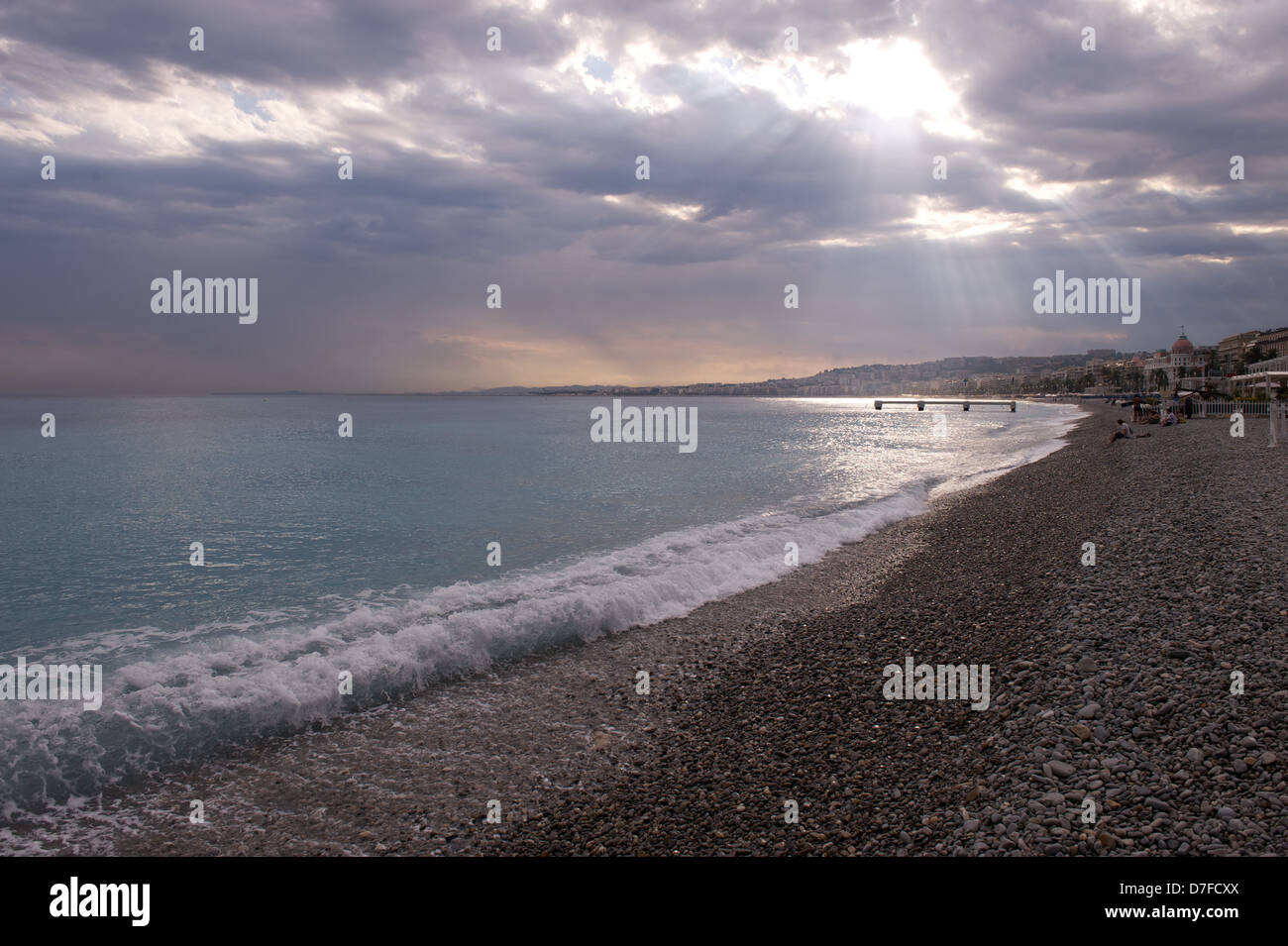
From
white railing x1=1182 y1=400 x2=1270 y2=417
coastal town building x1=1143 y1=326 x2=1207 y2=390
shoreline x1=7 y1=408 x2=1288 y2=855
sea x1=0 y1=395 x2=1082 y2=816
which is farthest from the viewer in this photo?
coastal town building x1=1143 y1=326 x2=1207 y2=390

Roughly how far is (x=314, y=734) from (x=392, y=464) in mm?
36864

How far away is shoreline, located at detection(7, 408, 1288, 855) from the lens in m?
5.35

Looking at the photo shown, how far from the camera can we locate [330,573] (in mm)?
16375

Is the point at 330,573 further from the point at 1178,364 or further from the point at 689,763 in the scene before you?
the point at 1178,364

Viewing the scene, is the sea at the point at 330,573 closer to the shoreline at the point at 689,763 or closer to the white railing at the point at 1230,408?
the shoreline at the point at 689,763

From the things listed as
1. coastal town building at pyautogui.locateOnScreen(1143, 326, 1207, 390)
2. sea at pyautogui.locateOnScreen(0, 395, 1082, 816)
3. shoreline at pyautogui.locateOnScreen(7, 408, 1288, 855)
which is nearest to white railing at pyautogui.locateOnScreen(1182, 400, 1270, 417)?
sea at pyautogui.locateOnScreen(0, 395, 1082, 816)

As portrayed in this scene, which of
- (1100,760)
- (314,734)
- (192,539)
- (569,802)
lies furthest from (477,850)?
(192,539)

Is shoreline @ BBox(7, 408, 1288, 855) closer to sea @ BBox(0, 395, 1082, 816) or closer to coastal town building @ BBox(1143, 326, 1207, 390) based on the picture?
sea @ BBox(0, 395, 1082, 816)

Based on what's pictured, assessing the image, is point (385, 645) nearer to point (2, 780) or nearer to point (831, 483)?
point (2, 780)

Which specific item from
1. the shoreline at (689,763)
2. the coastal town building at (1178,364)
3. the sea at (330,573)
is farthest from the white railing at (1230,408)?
the coastal town building at (1178,364)

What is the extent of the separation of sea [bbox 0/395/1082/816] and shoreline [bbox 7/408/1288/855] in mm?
1065

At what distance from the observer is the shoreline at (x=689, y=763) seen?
5.35 m

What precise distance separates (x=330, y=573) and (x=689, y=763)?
41.5ft

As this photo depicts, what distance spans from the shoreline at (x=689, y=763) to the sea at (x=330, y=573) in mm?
1065
